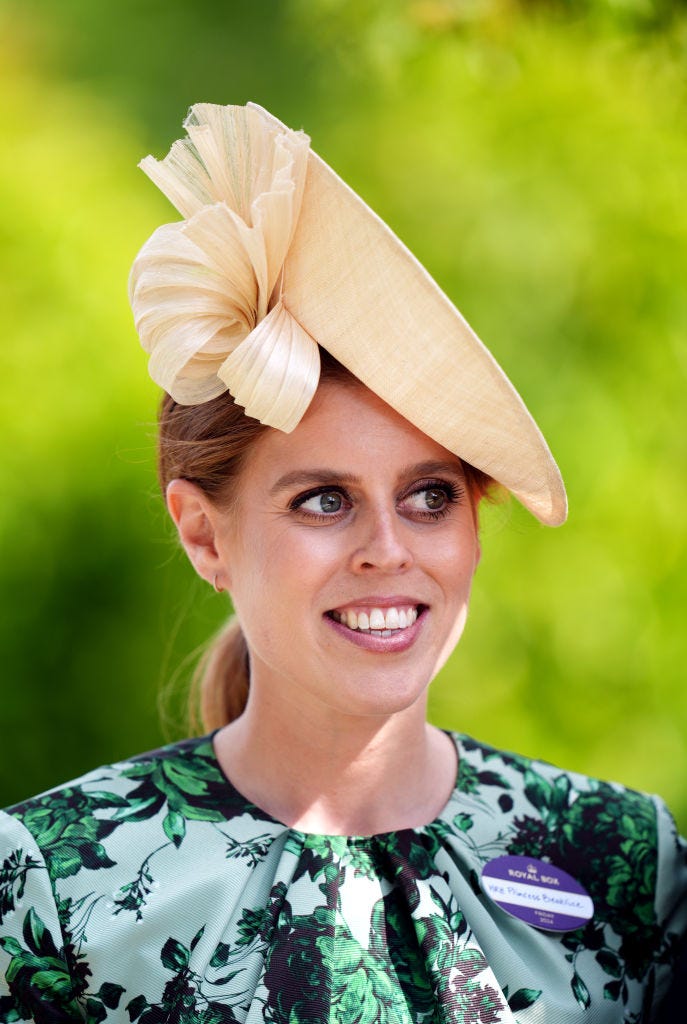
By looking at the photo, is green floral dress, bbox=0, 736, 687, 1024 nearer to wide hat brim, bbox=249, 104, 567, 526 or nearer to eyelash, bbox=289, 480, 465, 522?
eyelash, bbox=289, 480, 465, 522

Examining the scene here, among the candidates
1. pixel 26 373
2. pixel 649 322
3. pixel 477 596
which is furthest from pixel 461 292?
pixel 26 373

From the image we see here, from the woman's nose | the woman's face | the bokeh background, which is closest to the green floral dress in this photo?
the woman's face

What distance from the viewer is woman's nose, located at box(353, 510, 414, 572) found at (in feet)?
5.84

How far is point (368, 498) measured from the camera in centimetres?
182

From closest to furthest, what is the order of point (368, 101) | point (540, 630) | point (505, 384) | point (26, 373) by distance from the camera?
point (505, 384) < point (26, 373) < point (540, 630) < point (368, 101)

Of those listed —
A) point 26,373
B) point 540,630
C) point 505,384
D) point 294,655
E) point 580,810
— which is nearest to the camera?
point 505,384

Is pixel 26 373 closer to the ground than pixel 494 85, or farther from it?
closer to the ground

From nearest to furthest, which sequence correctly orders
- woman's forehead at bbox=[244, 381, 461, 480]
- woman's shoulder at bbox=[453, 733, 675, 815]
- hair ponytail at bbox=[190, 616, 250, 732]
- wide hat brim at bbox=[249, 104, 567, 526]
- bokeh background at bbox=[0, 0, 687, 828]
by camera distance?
wide hat brim at bbox=[249, 104, 567, 526] → woman's forehead at bbox=[244, 381, 461, 480] → woman's shoulder at bbox=[453, 733, 675, 815] → hair ponytail at bbox=[190, 616, 250, 732] → bokeh background at bbox=[0, 0, 687, 828]

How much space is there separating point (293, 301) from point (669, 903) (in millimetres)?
1113

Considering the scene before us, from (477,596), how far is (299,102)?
150 cm

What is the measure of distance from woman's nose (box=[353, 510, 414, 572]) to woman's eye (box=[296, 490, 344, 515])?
1.9 inches

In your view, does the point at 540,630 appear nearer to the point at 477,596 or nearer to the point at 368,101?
the point at 477,596

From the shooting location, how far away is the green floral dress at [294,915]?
1.78m

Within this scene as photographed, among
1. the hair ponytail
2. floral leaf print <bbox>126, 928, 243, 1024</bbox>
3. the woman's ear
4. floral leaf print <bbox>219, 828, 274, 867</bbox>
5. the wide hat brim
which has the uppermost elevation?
the wide hat brim
